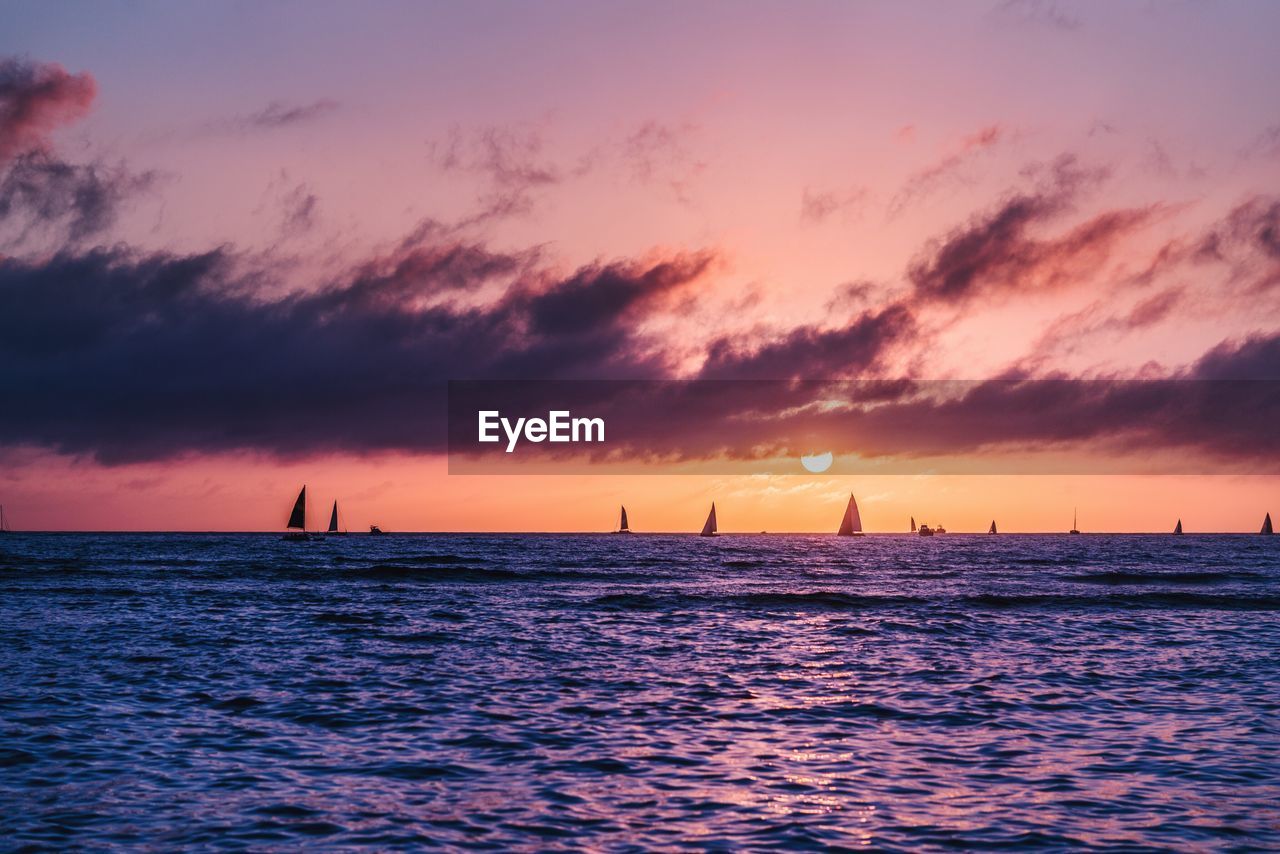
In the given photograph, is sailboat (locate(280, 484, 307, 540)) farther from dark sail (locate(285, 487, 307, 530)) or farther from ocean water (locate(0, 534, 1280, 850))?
ocean water (locate(0, 534, 1280, 850))

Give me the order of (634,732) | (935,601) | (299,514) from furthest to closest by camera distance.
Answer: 1. (299,514)
2. (935,601)
3. (634,732)

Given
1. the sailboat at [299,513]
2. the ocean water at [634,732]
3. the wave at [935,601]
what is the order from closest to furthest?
1. the ocean water at [634,732]
2. the wave at [935,601]
3. the sailboat at [299,513]

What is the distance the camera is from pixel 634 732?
18469 mm

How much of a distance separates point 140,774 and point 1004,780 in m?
12.5

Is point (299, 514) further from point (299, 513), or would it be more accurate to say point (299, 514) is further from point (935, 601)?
point (935, 601)

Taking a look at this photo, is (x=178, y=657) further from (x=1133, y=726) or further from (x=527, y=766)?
(x=1133, y=726)

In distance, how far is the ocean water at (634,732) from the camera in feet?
41.9

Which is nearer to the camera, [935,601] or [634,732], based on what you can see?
[634,732]

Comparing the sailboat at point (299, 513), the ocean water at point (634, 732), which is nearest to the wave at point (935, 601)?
the ocean water at point (634, 732)

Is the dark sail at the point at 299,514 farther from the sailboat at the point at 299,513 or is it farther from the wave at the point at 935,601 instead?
the wave at the point at 935,601

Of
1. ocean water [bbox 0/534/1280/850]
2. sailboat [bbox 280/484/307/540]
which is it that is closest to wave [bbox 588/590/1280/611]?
ocean water [bbox 0/534/1280/850]

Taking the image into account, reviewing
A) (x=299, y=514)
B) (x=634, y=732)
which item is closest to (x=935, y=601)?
(x=634, y=732)

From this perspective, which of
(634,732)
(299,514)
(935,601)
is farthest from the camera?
(299,514)

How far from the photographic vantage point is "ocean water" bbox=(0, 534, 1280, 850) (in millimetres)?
12766
